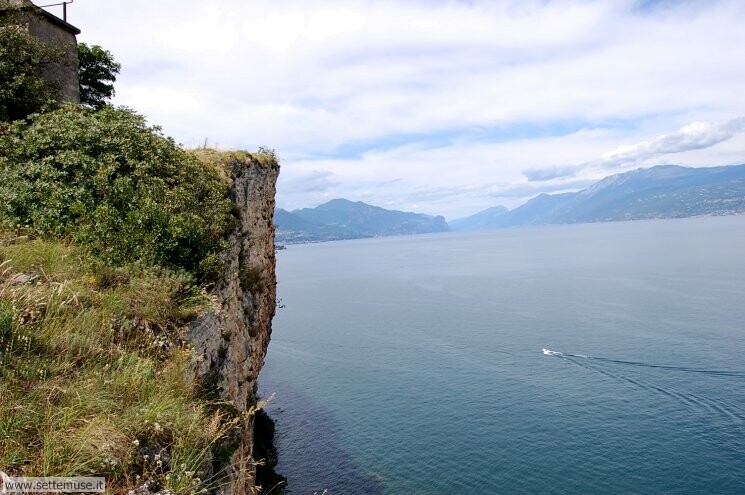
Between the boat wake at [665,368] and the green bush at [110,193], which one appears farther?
the boat wake at [665,368]

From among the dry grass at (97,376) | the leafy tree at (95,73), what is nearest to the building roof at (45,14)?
the leafy tree at (95,73)

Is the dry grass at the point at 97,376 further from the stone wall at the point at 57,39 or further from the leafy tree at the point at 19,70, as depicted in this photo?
the stone wall at the point at 57,39

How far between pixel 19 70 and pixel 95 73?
553 inches

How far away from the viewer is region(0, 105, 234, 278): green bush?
11.6 m

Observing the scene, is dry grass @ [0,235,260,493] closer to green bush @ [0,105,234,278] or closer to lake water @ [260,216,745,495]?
green bush @ [0,105,234,278]

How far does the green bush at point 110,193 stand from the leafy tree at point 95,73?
17662 millimetres

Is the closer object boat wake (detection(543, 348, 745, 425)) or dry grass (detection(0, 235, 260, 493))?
dry grass (detection(0, 235, 260, 493))

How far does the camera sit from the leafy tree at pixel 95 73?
99.8 ft

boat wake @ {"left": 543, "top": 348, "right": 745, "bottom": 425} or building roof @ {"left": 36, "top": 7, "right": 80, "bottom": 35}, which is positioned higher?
building roof @ {"left": 36, "top": 7, "right": 80, "bottom": 35}

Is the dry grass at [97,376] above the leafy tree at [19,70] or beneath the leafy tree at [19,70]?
beneath

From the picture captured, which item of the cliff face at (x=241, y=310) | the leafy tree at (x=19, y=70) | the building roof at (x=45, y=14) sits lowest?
the cliff face at (x=241, y=310)

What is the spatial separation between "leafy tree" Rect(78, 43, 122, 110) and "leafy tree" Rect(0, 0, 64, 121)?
35.9 feet

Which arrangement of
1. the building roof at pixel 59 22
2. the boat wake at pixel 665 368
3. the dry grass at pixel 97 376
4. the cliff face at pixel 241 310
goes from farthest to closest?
1. the boat wake at pixel 665 368
2. the building roof at pixel 59 22
3. the cliff face at pixel 241 310
4. the dry grass at pixel 97 376

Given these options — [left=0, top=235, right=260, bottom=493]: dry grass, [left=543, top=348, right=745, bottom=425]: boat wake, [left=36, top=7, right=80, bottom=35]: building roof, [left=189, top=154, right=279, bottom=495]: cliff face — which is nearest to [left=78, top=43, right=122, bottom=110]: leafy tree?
[left=36, top=7, right=80, bottom=35]: building roof
